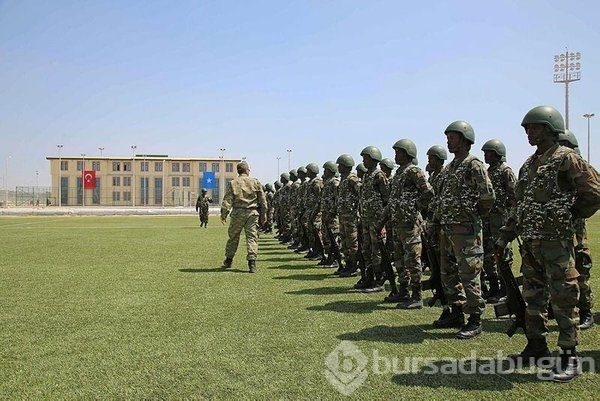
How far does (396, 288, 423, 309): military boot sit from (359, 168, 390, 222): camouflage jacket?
4.79 ft

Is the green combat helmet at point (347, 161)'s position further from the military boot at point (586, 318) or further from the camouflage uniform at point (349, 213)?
the military boot at point (586, 318)

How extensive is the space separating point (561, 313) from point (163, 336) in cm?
396

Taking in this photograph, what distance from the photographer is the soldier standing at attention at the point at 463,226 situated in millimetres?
5891

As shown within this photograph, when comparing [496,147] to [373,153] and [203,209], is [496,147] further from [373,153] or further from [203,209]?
[203,209]


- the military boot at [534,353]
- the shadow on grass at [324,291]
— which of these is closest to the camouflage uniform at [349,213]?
the shadow on grass at [324,291]

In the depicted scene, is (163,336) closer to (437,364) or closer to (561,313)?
(437,364)

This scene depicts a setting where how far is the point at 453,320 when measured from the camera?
629cm

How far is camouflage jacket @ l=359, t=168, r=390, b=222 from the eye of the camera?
8.55 metres

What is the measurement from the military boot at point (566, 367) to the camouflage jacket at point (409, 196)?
3087 millimetres

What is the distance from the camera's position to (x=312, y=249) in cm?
1410

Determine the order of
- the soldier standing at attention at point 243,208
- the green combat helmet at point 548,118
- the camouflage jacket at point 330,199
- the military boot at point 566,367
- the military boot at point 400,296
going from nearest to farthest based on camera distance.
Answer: the military boot at point 566,367
the green combat helmet at point 548,118
the military boot at point 400,296
the camouflage jacket at point 330,199
the soldier standing at attention at point 243,208

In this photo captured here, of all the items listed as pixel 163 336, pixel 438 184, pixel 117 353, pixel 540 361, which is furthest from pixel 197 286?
pixel 540 361

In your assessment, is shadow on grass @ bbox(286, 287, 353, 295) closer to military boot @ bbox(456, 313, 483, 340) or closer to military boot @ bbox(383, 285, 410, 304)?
military boot @ bbox(383, 285, 410, 304)

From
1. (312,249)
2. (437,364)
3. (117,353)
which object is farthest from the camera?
(312,249)
